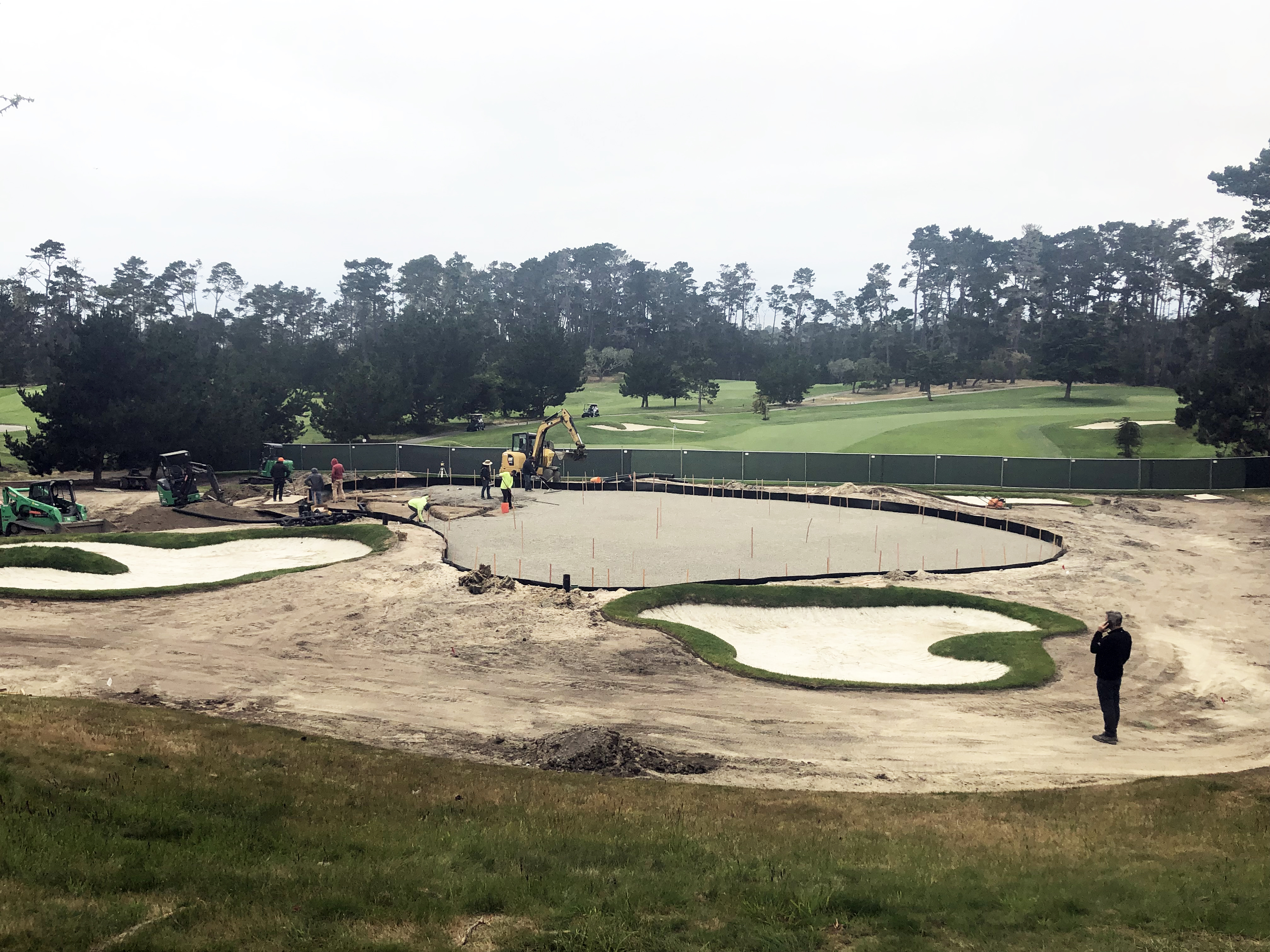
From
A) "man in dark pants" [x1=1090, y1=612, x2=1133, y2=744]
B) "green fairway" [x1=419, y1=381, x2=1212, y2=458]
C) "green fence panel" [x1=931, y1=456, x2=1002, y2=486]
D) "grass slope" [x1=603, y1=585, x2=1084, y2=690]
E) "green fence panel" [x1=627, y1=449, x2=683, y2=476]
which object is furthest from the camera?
"green fairway" [x1=419, y1=381, x2=1212, y2=458]

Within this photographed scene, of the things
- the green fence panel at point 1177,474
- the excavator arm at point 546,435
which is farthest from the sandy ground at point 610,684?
the excavator arm at point 546,435

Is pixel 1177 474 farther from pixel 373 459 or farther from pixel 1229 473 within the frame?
pixel 373 459

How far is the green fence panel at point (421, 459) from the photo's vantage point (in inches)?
2175

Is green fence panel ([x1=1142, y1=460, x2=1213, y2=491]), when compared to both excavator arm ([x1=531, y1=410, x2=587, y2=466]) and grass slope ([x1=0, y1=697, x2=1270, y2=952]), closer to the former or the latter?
excavator arm ([x1=531, y1=410, x2=587, y2=466])

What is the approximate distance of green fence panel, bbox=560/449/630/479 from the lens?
5425 centimetres

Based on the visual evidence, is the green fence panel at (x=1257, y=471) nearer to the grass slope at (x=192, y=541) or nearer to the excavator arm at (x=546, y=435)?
the excavator arm at (x=546, y=435)

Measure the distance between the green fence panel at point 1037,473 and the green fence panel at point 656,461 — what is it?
18.0m

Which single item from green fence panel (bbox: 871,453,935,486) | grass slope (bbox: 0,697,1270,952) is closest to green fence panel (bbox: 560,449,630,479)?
green fence panel (bbox: 871,453,935,486)

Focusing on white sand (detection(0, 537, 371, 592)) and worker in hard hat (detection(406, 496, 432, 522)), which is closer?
white sand (detection(0, 537, 371, 592))

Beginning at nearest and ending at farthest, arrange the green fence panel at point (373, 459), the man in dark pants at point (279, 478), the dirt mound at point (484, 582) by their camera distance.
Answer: the dirt mound at point (484, 582) → the man in dark pants at point (279, 478) → the green fence panel at point (373, 459)

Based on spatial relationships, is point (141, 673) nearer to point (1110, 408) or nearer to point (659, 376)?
point (659, 376)

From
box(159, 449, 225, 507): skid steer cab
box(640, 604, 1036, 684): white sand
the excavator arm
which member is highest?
the excavator arm

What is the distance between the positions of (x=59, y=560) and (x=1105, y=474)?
47131 mm

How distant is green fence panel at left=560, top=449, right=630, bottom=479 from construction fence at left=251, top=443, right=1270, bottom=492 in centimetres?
4
